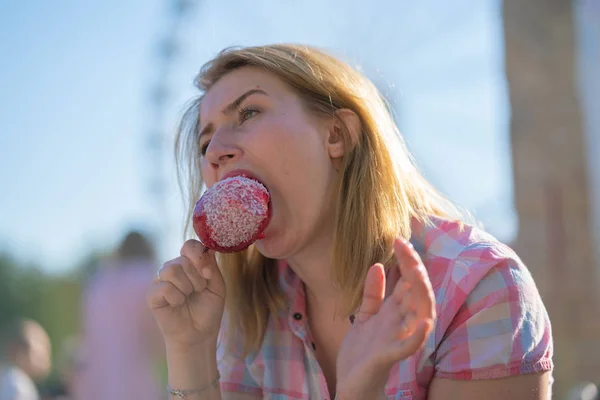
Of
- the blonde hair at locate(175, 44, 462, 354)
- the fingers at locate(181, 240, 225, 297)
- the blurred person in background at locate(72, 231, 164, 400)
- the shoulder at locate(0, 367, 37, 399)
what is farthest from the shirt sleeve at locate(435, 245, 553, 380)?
the shoulder at locate(0, 367, 37, 399)

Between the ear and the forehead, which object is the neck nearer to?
the ear

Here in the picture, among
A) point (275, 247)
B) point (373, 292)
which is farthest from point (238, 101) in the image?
point (373, 292)

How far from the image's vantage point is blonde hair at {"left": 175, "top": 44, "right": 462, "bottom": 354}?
7.07ft

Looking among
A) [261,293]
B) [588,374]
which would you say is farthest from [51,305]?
[261,293]

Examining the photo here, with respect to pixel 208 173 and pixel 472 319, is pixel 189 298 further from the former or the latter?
pixel 472 319

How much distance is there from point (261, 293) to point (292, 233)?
0.51 m

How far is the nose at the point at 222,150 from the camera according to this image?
7.11 feet

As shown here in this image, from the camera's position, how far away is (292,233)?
7.11 ft

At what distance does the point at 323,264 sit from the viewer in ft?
7.57

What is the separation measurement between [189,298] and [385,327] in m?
0.96

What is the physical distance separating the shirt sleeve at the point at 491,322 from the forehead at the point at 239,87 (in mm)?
836

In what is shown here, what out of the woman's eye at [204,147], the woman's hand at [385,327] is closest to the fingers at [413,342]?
the woman's hand at [385,327]

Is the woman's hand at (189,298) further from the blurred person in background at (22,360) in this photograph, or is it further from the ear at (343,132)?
the blurred person in background at (22,360)

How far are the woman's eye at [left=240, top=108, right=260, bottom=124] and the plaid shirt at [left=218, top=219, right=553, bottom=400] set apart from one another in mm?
687
